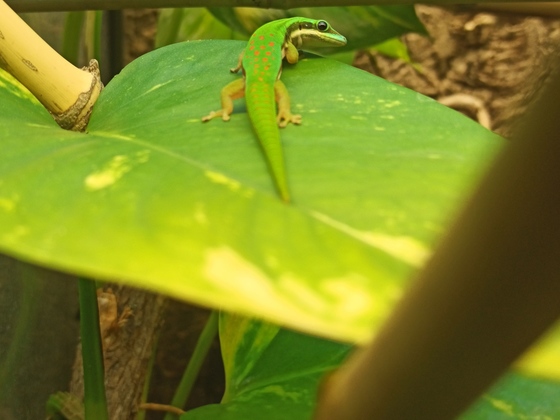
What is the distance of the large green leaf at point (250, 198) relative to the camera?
21 centimetres

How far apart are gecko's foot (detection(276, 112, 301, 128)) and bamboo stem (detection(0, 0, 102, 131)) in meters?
0.21

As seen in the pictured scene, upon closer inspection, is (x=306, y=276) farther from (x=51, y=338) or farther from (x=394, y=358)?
(x=51, y=338)

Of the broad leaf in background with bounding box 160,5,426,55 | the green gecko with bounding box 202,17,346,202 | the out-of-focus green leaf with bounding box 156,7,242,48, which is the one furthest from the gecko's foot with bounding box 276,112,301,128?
the out-of-focus green leaf with bounding box 156,7,242,48

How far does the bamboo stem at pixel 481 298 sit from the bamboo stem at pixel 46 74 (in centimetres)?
46

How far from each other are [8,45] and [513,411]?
54 centimetres

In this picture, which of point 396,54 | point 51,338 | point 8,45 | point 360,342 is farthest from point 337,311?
point 396,54

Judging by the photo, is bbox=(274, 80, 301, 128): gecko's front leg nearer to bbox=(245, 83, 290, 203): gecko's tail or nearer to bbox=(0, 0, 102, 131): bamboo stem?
bbox=(245, 83, 290, 203): gecko's tail

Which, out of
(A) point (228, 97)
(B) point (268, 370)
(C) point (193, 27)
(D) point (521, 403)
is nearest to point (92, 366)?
(B) point (268, 370)

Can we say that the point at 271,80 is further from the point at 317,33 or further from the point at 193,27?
the point at 193,27

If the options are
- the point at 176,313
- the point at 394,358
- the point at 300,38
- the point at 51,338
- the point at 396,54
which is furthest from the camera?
the point at 176,313

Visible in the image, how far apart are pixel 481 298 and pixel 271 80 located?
20.8 inches

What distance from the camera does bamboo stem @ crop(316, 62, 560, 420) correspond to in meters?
0.12

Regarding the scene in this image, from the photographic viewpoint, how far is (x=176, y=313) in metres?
1.41

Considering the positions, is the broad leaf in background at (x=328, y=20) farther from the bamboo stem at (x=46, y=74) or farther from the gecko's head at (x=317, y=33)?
the bamboo stem at (x=46, y=74)
